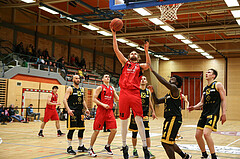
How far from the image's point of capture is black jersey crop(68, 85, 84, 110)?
6.87m

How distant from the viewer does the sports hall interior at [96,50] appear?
1595 centimetres

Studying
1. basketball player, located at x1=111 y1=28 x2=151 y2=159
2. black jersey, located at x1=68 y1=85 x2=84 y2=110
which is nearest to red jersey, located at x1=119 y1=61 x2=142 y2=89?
basketball player, located at x1=111 y1=28 x2=151 y2=159

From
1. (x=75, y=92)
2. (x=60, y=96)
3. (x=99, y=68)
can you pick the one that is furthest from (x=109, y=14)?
(x=99, y=68)

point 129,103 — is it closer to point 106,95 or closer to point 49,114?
point 106,95

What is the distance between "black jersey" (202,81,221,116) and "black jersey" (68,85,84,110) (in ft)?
9.79

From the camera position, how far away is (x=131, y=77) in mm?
5156

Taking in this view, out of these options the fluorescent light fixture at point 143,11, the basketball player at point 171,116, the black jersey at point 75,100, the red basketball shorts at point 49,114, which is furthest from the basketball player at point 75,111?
the fluorescent light fixture at point 143,11

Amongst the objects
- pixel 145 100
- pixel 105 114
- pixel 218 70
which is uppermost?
pixel 218 70

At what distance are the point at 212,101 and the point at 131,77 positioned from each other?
164 centimetres

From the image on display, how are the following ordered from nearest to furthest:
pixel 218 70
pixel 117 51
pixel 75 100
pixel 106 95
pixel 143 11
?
pixel 117 51 → pixel 106 95 → pixel 75 100 → pixel 143 11 → pixel 218 70

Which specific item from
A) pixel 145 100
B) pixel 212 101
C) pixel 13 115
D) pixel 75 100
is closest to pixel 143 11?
pixel 13 115

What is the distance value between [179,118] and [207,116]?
0.80 metres

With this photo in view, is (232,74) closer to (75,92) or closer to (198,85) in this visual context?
(198,85)

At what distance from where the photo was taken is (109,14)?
55.6 feet
